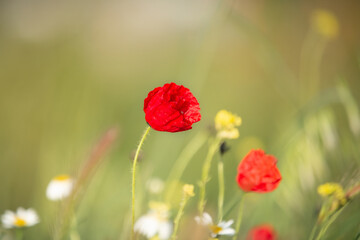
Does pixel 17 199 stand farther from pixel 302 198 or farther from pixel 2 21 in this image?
pixel 2 21

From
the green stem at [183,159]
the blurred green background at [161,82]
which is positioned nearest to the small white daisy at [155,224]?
the blurred green background at [161,82]

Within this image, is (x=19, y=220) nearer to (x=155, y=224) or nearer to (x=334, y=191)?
(x=155, y=224)

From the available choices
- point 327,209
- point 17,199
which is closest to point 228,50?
point 17,199

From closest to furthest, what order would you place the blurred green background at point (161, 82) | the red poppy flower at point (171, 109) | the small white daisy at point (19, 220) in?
the red poppy flower at point (171, 109) → the small white daisy at point (19, 220) → the blurred green background at point (161, 82)

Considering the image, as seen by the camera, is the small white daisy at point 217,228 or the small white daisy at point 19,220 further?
the small white daisy at point 19,220

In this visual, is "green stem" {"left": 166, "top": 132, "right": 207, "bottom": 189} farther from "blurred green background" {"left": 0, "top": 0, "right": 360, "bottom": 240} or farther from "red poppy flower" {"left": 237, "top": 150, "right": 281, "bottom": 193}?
"red poppy flower" {"left": 237, "top": 150, "right": 281, "bottom": 193}

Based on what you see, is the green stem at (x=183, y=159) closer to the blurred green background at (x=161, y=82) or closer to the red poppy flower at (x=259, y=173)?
the blurred green background at (x=161, y=82)

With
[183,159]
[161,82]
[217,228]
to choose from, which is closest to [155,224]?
[217,228]
